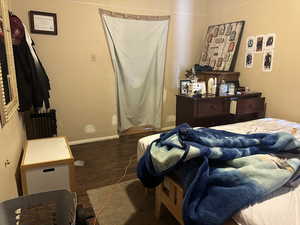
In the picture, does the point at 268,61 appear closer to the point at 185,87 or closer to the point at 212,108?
the point at 212,108

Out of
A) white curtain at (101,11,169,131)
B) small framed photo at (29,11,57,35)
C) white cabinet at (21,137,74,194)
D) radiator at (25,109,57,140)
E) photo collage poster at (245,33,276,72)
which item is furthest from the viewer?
white curtain at (101,11,169,131)

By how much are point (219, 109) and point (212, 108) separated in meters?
0.13

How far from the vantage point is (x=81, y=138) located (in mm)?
3359

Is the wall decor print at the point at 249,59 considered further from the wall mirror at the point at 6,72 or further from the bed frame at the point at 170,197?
the wall mirror at the point at 6,72

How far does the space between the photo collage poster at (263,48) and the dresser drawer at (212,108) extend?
75cm

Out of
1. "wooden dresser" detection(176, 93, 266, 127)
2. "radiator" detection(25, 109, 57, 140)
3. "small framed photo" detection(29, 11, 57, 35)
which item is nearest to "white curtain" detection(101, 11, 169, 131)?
"small framed photo" detection(29, 11, 57, 35)

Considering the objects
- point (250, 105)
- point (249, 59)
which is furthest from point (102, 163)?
point (249, 59)

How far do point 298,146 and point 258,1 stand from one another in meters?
2.44

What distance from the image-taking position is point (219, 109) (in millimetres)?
2947

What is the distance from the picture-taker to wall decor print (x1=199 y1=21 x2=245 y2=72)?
10.9 feet

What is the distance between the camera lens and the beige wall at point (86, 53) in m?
2.93

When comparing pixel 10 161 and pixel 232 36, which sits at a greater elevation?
pixel 232 36

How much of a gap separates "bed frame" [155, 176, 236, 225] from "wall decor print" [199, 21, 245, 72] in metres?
2.47

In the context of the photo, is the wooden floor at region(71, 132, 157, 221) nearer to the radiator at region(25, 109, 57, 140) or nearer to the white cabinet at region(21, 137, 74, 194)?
the white cabinet at region(21, 137, 74, 194)
